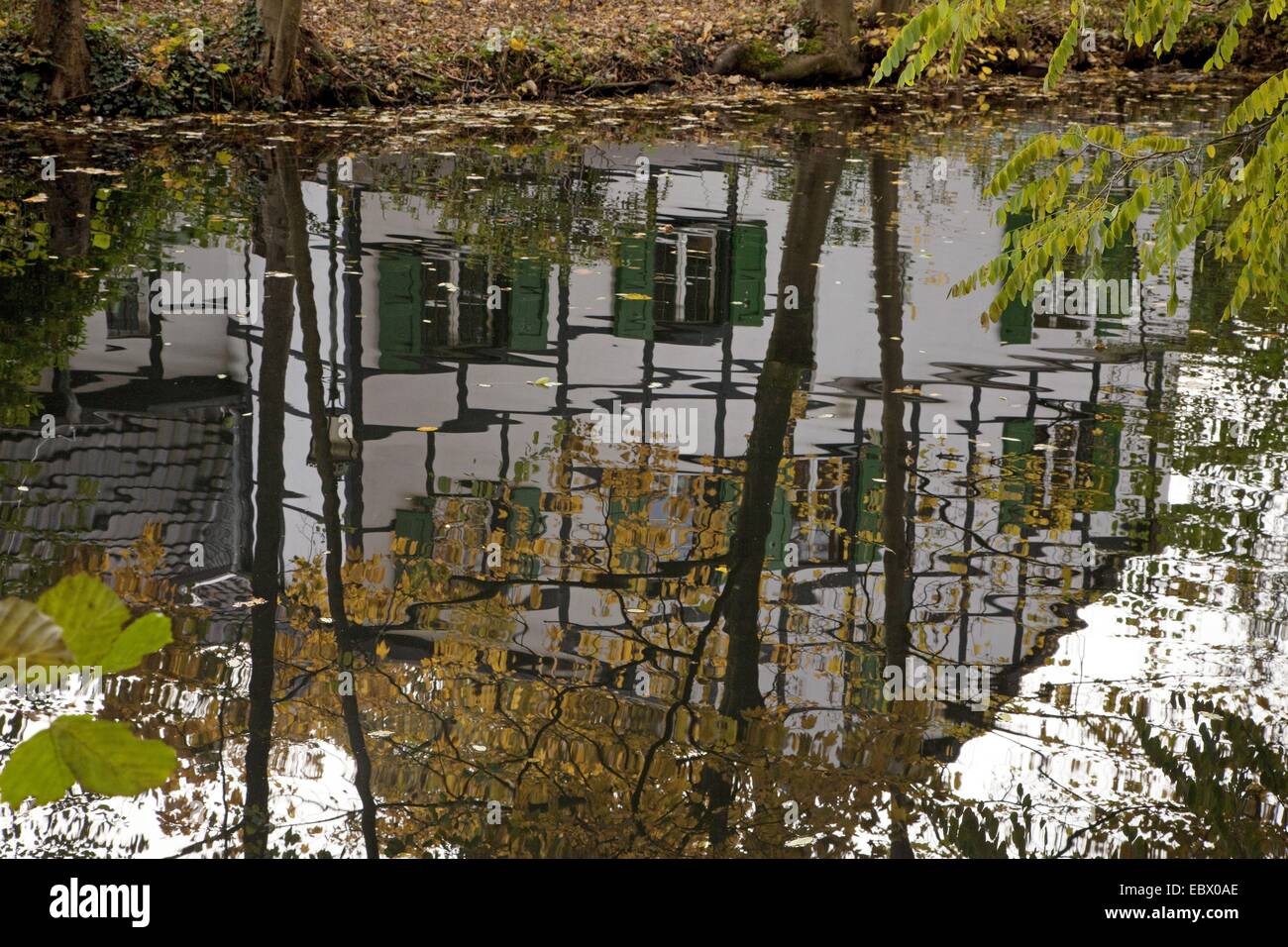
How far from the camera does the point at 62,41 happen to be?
15922mm

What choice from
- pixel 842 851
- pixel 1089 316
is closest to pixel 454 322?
pixel 1089 316

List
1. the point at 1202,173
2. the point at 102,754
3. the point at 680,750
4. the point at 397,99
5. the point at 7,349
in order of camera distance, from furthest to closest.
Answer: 1. the point at 397,99
2. the point at 7,349
3. the point at 1202,173
4. the point at 680,750
5. the point at 102,754

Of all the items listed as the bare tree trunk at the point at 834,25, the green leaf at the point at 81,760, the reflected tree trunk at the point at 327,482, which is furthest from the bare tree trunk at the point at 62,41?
the green leaf at the point at 81,760

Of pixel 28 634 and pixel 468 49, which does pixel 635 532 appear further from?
pixel 468 49

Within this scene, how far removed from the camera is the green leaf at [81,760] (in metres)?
0.78

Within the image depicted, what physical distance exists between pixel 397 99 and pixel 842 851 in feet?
53.7

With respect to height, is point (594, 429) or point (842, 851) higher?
point (594, 429)

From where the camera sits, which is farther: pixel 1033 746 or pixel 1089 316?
pixel 1089 316

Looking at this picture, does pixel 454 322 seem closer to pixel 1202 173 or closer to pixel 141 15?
pixel 1202 173

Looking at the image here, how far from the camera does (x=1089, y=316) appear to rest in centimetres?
1013

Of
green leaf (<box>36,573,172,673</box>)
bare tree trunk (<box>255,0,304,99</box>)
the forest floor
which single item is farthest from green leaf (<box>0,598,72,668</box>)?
bare tree trunk (<box>255,0,304,99</box>)

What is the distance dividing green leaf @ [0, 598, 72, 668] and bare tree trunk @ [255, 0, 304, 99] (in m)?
17.8

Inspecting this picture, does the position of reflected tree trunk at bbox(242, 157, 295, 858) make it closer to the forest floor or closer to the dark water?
the dark water

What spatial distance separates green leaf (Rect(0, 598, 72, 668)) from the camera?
0.74 m
